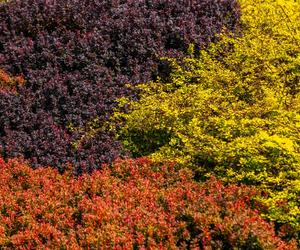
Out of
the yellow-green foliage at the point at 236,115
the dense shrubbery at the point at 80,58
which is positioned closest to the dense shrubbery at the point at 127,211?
the yellow-green foliage at the point at 236,115

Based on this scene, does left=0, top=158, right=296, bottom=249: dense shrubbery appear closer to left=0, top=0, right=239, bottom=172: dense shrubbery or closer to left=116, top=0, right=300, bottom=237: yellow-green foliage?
left=116, top=0, right=300, bottom=237: yellow-green foliage

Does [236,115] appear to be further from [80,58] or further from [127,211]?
[80,58]

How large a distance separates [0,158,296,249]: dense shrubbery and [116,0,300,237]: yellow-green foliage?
27cm

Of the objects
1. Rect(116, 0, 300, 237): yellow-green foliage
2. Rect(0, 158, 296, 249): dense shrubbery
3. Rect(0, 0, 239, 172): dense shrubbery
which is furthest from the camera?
Rect(0, 0, 239, 172): dense shrubbery

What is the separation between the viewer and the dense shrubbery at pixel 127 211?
4.16 meters

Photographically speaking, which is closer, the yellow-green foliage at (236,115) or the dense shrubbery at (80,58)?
the yellow-green foliage at (236,115)

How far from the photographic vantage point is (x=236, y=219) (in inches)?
165

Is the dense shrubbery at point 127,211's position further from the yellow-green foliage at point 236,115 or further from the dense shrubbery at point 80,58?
the dense shrubbery at point 80,58

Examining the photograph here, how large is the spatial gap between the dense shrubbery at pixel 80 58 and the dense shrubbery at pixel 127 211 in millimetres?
410

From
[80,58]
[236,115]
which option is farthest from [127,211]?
[80,58]

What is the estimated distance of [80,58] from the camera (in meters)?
6.74

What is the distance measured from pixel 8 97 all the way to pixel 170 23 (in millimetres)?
2523

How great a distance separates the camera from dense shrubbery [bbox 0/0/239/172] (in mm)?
5820

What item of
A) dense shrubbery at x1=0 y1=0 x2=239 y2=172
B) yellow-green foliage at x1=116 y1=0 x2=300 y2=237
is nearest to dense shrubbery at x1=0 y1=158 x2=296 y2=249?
yellow-green foliage at x1=116 y1=0 x2=300 y2=237
